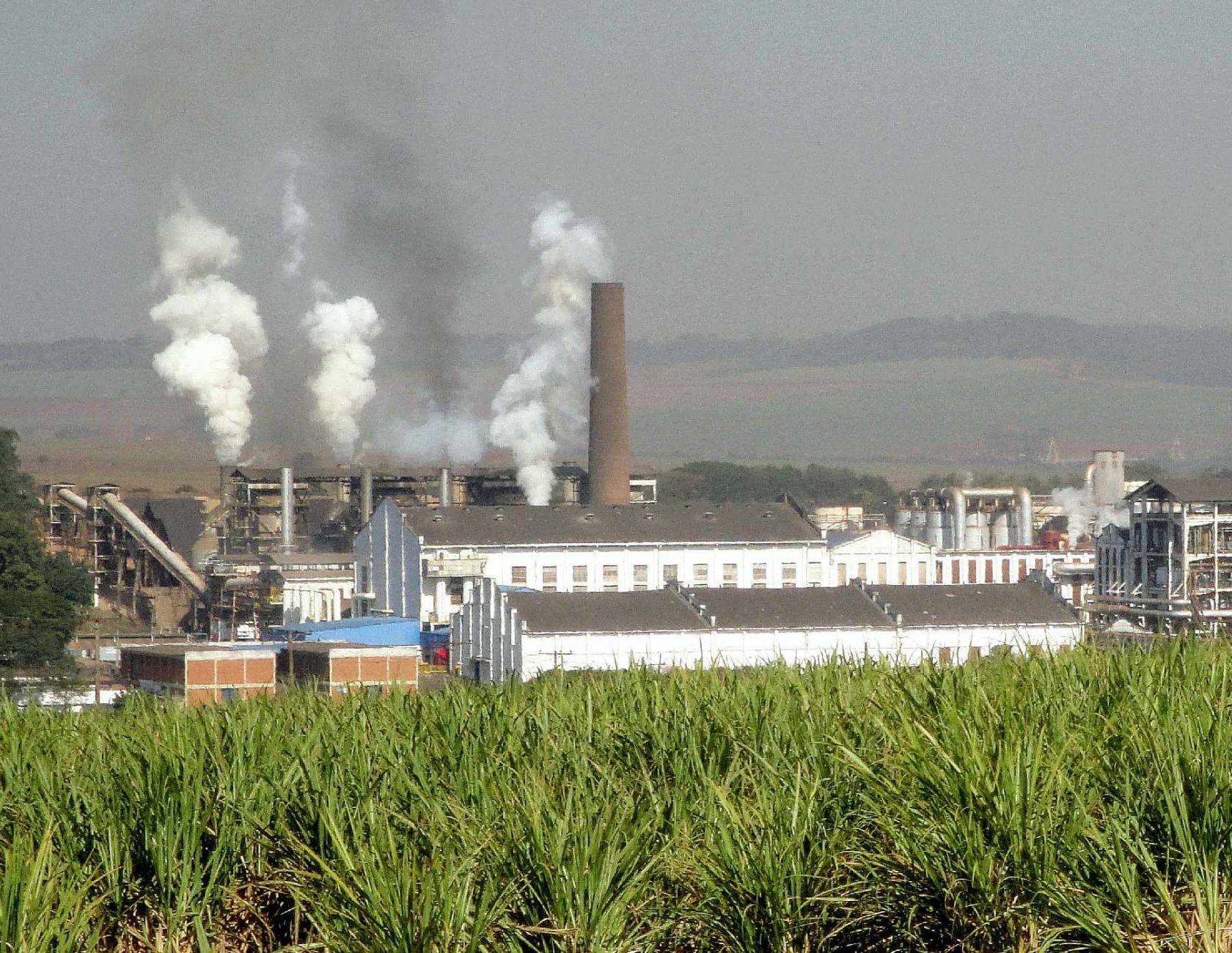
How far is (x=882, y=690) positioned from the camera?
10727mm

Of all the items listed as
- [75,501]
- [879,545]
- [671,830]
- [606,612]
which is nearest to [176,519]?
[75,501]

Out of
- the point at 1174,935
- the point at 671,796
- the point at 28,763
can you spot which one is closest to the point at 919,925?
the point at 1174,935

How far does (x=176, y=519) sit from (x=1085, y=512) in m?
45.0

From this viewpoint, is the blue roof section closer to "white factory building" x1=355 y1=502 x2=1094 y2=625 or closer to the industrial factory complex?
the industrial factory complex

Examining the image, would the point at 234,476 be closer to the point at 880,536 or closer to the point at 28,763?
the point at 880,536

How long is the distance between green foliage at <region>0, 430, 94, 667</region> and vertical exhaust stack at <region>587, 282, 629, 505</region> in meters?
21.9

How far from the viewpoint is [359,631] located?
54.2m

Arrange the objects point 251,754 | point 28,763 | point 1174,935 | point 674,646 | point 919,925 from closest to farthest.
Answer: point 1174,935 → point 919,925 → point 251,754 → point 28,763 → point 674,646

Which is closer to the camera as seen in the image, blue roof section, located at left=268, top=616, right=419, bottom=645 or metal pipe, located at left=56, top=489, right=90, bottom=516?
blue roof section, located at left=268, top=616, right=419, bottom=645

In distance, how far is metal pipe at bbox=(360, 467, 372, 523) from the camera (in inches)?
2982

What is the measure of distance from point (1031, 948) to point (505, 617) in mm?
41523

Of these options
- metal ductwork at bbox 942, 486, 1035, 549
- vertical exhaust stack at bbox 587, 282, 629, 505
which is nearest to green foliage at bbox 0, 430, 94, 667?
vertical exhaust stack at bbox 587, 282, 629, 505

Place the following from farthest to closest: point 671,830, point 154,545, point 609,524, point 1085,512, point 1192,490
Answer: point 1085,512 < point 154,545 < point 609,524 < point 1192,490 < point 671,830

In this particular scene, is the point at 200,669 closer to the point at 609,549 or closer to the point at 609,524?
the point at 609,549
